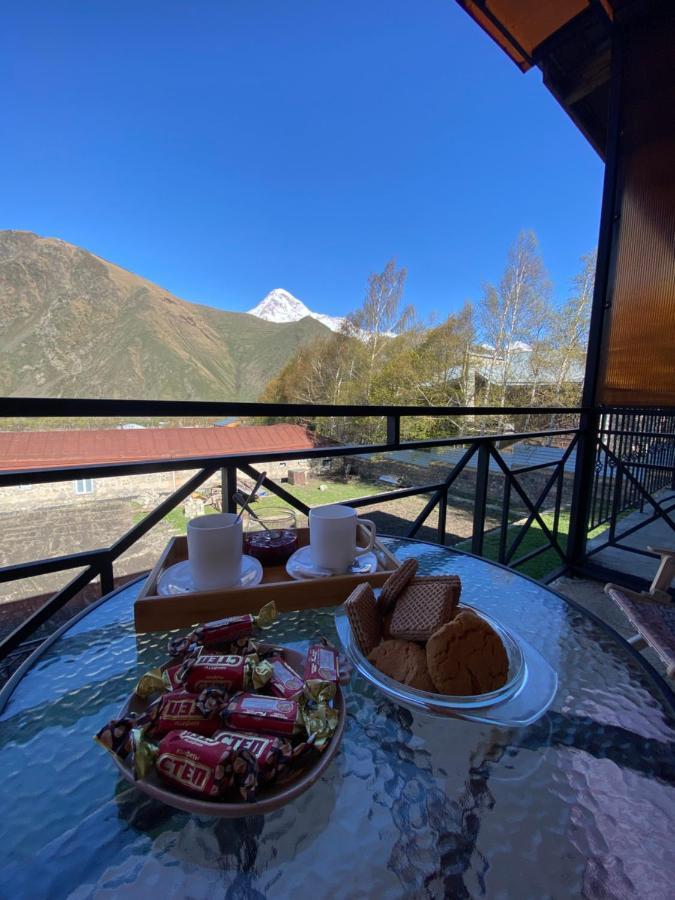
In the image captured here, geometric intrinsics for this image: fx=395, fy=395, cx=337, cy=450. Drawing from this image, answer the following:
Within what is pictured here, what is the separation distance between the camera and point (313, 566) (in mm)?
677

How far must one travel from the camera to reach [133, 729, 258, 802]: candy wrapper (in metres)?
0.30

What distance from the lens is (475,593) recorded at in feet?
2.51

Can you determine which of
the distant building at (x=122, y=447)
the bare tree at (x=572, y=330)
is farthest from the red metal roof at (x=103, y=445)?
the bare tree at (x=572, y=330)

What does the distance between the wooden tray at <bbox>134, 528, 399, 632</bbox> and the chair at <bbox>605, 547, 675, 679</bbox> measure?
79cm

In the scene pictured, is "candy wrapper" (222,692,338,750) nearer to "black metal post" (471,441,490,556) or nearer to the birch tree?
"black metal post" (471,441,490,556)

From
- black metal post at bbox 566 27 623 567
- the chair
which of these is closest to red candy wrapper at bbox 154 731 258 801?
the chair

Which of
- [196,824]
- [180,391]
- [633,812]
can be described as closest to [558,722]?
[633,812]

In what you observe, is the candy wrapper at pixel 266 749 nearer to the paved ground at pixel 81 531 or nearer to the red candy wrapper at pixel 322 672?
the red candy wrapper at pixel 322 672

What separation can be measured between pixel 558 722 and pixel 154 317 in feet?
120

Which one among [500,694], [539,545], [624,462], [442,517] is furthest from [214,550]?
[539,545]

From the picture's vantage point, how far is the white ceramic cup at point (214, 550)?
0.57 meters

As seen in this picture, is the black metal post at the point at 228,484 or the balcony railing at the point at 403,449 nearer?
the balcony railing at the point at 403,449

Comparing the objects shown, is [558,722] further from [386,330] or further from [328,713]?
[386,330]

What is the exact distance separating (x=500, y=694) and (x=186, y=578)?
466 millimetres
